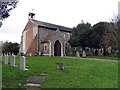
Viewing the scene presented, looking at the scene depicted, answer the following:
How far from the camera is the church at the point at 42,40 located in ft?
165

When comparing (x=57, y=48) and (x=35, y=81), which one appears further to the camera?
(x=57, y=48)

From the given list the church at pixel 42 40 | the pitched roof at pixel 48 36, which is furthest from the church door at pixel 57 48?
the pitched roof at pixel 48 36

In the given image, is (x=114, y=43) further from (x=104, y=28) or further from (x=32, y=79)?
(x=32, y=79)

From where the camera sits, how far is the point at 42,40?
52.5 meters

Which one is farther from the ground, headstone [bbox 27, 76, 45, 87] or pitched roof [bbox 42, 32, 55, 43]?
pitched roof [bbox 42, 32, 55, 43]

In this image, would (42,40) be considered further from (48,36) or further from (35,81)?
(35,81)

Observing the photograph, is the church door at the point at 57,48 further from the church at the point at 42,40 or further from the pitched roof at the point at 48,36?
the pitched roof at the point at 48,36

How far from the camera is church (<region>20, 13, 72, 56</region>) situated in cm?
5034

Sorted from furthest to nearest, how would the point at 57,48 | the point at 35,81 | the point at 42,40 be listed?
the point at 42,40 → the point at 57,48 → the point at 35,81

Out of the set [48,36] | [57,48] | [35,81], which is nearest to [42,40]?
[48,36]

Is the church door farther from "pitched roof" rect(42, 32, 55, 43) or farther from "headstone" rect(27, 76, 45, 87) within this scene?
"headstone" rect(27, 76, 45, 87)

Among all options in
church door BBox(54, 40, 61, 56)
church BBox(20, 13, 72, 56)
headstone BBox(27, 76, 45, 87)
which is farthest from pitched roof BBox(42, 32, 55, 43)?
headstone BBox(27, 76, 45, 87)

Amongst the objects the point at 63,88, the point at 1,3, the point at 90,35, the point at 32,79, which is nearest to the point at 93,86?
the point at 63,88

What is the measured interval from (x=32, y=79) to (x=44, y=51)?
132 ft
